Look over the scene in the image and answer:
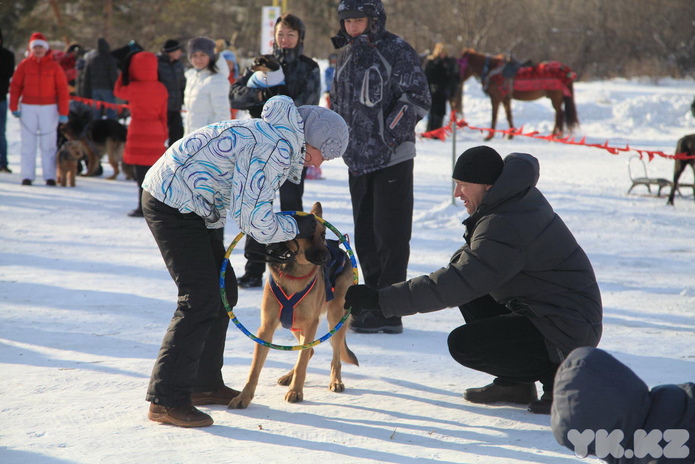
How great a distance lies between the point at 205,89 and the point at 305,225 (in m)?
4.45

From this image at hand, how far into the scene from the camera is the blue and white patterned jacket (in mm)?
3227

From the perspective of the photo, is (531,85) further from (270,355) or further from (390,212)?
(270,355)

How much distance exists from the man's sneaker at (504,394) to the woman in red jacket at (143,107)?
5742 mm

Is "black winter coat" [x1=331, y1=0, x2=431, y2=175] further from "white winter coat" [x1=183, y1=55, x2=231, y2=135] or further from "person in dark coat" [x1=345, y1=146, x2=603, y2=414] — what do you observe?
"white winter coat" [x1=183, y1=55, x2=231, y2=135]

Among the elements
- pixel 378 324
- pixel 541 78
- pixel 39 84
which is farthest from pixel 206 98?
pixel 541 78

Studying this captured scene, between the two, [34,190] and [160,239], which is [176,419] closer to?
[160,239]

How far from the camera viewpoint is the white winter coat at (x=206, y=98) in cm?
762

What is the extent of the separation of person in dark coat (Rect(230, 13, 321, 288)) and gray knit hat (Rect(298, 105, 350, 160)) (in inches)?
94.7

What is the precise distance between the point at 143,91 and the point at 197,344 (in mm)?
5939

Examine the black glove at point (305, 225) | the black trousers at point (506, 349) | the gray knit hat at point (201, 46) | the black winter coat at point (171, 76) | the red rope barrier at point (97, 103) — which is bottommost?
Answer: the black trousers at point (506, 349)

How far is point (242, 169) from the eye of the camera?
3238mm

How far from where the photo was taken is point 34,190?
1098cm

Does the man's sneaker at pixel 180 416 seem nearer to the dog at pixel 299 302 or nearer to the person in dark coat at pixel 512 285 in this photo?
the dog at pixel 299 302

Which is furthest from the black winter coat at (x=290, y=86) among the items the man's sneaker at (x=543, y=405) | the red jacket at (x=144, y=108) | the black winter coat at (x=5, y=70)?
the black winter coat at (x=5, y=70)
